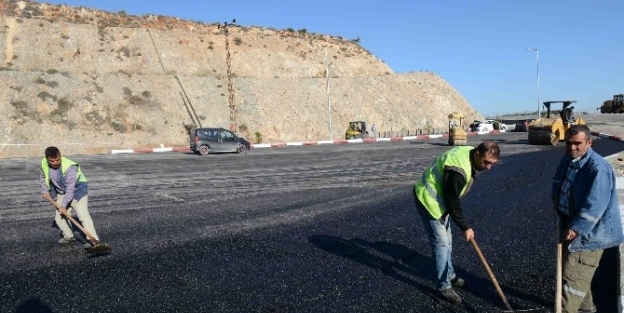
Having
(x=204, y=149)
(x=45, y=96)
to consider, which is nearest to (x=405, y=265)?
(x=204, y=149)

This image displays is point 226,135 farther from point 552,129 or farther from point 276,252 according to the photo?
point 276,252

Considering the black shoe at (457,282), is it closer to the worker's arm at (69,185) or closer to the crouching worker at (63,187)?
the crouching worker at (63,187)

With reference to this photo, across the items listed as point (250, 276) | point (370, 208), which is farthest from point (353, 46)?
point (250, 276)

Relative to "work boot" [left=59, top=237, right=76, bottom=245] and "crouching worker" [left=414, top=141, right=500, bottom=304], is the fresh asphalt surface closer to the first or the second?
"work boot" [left=59, top=237, right=76, bottom=245]

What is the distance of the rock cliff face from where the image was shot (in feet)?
116

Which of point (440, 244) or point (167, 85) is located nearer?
point (440, 244)

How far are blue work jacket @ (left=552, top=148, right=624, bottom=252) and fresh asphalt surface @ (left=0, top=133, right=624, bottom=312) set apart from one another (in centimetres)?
93

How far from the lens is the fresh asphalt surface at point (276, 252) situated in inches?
201

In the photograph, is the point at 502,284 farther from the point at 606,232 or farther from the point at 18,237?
the point at 18,237

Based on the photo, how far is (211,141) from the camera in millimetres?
26094

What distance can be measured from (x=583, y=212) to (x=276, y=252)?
417 centimetres

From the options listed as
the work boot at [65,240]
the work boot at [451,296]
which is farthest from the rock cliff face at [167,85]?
the work boot at [451,296]

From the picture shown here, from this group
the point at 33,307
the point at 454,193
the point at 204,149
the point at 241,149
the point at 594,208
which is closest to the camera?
the point at 594,208

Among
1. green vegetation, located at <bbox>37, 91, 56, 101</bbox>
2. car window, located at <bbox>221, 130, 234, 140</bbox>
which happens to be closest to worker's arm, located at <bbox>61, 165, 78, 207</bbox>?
car window, located at <bbox>221, 130, 234, 140</bbox>
